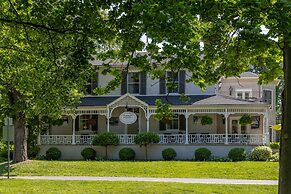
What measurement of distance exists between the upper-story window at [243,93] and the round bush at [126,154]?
1321 centimetres

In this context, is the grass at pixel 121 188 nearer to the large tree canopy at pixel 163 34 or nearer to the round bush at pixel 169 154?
the large tree canopy at pixel 163 34

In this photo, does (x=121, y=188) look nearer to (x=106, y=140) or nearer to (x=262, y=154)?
(x=262, y=154)

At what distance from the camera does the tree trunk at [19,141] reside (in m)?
26.6

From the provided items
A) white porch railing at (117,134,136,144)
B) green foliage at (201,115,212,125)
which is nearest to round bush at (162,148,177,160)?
white porch railing at (117,134,136,144)

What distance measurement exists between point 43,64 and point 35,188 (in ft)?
17.0

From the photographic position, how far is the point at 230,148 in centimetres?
2850

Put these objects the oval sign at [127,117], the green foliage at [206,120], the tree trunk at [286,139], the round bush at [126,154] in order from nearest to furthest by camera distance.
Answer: the tree trunk at [286,139] → the round bush at [126,154] → the green foliage at [206,120] → the oval sign at [127,117]

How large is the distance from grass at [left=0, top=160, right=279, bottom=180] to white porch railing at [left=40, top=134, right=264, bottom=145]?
5173 millimetres

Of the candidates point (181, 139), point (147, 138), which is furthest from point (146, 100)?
point (181, 139)

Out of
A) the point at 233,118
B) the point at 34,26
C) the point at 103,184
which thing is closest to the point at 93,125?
the point at 233,118

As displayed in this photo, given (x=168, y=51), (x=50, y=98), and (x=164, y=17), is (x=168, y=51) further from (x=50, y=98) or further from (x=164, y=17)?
(x=50, y=98)

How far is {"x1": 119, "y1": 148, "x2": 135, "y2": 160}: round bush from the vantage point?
92.6 feet

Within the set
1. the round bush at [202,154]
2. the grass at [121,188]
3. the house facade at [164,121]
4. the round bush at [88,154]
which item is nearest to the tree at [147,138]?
the house facade at [164,121]

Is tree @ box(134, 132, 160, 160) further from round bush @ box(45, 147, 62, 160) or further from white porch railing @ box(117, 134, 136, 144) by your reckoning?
round bush @ box(45, 147, 62, 160)
